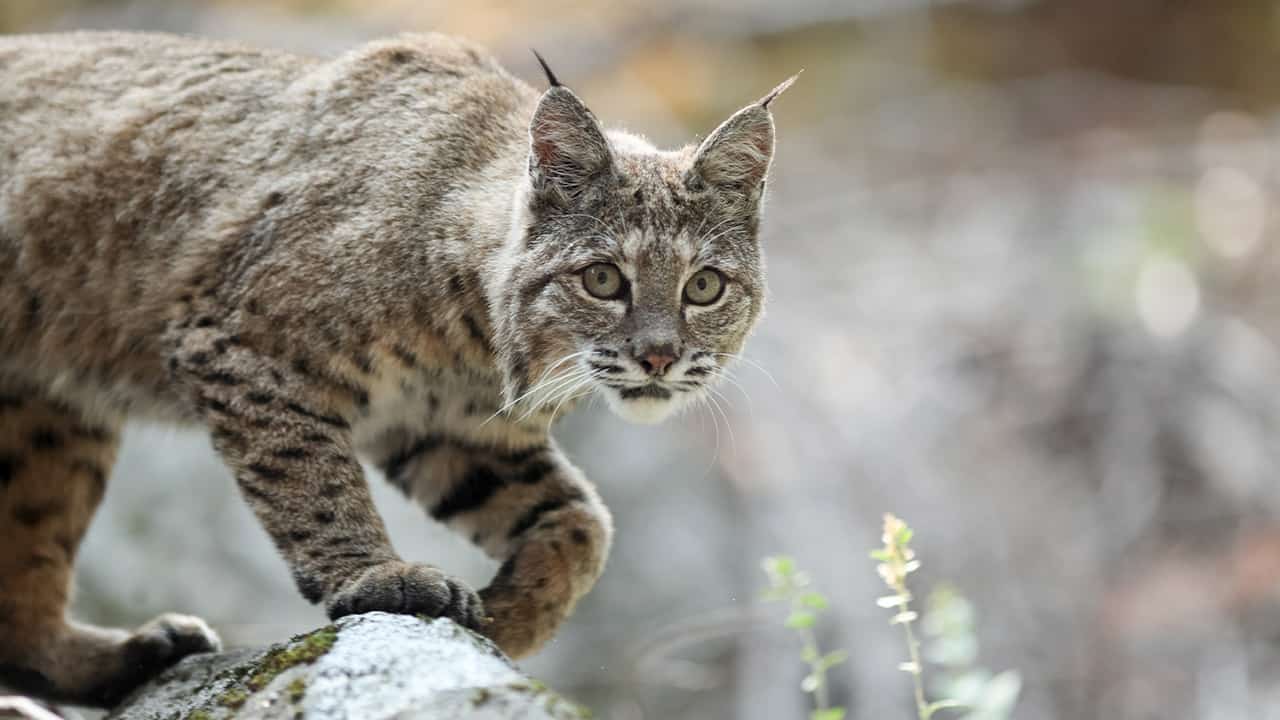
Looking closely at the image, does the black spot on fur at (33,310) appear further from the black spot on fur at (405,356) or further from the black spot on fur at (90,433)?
the black spot on fur at (405,356)

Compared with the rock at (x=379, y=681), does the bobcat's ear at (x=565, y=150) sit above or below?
above

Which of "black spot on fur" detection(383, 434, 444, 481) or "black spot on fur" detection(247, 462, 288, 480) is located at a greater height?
"black spot on fur" detection(383, 434, 444, 481)

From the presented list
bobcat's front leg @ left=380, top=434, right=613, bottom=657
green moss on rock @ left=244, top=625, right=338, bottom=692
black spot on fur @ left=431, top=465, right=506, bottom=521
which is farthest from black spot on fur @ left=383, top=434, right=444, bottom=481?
green moss on rock @ left=244, top=625, right=338, bottom=692

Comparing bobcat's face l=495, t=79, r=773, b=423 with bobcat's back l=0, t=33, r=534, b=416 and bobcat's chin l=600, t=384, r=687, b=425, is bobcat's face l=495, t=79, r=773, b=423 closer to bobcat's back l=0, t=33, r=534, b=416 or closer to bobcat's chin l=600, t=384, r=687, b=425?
bobcat's chin l=600, t=384, r=687, b=425

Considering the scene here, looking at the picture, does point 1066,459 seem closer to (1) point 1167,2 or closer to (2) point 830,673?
(2) point 830,673

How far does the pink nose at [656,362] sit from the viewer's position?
4.59m

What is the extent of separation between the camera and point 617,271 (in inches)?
188

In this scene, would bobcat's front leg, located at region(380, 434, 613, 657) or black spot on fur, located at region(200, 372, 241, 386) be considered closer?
black spot on fur, located at region(200, 372, 241, 386)

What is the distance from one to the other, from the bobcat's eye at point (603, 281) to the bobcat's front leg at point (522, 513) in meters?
0.74

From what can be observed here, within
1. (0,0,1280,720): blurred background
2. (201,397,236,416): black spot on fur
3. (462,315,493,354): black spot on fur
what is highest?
(0,0,1280,720): blurred background

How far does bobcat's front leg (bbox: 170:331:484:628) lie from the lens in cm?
446

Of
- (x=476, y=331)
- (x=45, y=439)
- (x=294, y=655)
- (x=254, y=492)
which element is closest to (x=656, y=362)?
(x=476, y=331)

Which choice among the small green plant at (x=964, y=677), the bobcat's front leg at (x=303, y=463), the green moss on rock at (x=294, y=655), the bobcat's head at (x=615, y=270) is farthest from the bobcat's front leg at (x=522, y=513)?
the small green plant at (x=964, y=677)

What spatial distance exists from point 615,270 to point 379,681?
5.52 feet
